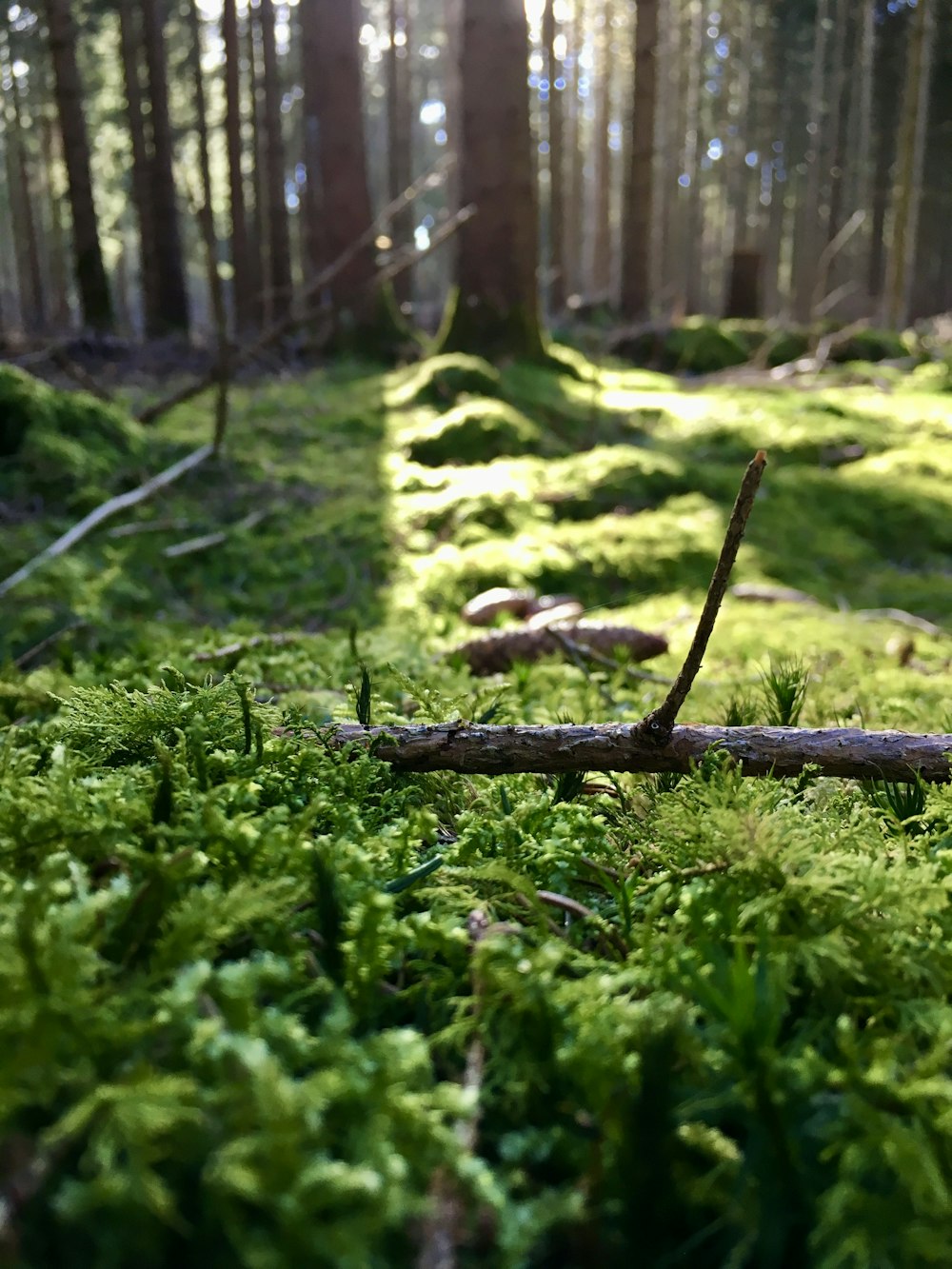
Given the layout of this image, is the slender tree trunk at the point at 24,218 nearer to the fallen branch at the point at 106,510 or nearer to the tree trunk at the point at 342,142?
the tree trunk at the point at 342,142

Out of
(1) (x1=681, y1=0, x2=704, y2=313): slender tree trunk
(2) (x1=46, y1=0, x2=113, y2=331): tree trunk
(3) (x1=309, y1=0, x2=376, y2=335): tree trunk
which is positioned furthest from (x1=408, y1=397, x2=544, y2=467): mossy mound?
(1) (x1=681, y1=0, x2=704, y2=313): slender tree trunk

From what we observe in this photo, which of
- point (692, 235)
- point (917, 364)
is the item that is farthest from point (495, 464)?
point (692, 235)

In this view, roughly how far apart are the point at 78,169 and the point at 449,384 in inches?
283

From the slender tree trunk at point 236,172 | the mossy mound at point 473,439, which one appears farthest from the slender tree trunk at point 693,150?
the mossy mound at point 473,439

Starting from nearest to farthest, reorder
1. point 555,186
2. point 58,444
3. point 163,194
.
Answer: point 58,444 < point 163,194 < point 555,186

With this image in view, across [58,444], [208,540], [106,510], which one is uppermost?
[58,444]

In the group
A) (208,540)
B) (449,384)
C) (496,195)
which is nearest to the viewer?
(208,540)

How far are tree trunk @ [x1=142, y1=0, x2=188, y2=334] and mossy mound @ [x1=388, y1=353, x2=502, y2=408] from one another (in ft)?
22.5

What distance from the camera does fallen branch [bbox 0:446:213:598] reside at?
→ 423 centimetres

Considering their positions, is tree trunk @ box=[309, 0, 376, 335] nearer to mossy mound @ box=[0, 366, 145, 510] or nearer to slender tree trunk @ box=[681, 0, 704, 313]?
mossy mound @ box=[0, 366, 145, 510]

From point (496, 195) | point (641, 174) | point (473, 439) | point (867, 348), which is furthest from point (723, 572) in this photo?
point (641, 174)

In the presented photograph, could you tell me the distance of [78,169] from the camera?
38.4 ft

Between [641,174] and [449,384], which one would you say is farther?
[641,174]

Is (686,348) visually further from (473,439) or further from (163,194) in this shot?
(163,194)
